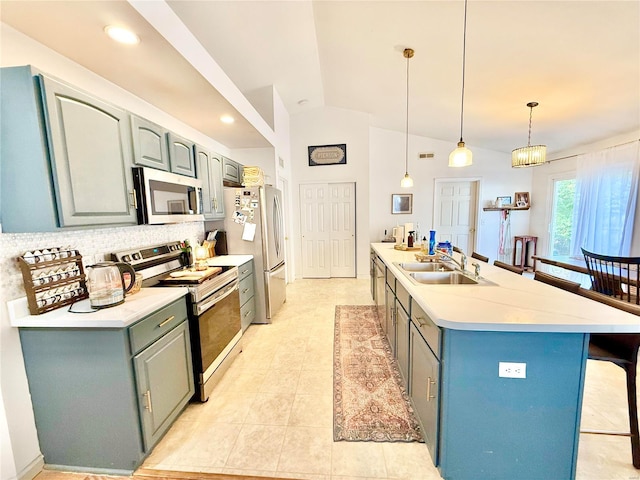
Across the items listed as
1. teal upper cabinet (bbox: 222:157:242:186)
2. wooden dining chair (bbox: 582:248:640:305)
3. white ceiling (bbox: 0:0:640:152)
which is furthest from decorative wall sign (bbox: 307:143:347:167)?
wooden dining chair (bbox: 582:248:640:305)

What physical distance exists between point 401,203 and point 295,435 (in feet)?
15.9

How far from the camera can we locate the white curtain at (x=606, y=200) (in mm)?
3385

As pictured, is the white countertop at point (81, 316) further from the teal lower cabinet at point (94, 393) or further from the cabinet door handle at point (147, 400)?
the cabinet door handle at point (147, 400)

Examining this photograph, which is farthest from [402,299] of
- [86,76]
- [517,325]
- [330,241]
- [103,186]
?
[330,241]

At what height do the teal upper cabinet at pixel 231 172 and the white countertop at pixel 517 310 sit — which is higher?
the teal upper cabinet at pixel 231 172

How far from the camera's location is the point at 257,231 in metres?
3.06

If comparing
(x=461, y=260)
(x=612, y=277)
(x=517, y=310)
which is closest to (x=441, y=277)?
(x=461, y=260)

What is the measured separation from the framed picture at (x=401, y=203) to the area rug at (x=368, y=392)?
3.19 m

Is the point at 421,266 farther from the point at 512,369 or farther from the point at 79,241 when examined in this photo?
the point at 79,241

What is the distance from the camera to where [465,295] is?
150cm

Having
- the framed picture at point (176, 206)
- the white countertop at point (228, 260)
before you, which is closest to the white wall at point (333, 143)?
the white countertop at point (228, 260)

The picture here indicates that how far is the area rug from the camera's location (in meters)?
1.62

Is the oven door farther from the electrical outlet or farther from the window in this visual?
the window

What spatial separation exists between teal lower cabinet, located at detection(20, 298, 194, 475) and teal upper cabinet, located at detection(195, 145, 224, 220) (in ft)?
4.74
